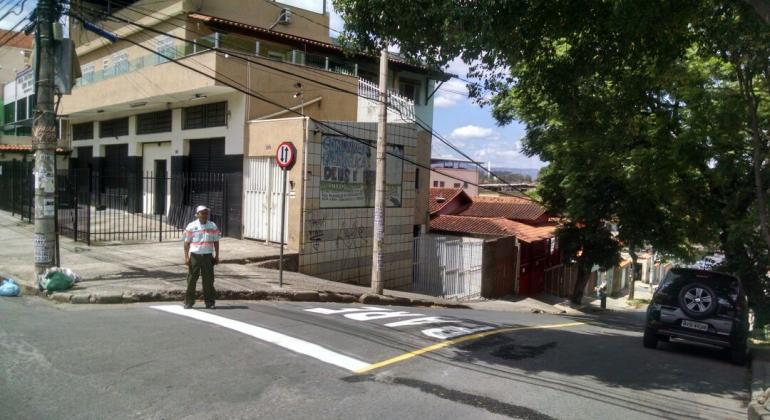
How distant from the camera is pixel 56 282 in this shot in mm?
9719

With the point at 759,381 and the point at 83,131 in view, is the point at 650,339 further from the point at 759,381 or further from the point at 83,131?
the point at 83,131

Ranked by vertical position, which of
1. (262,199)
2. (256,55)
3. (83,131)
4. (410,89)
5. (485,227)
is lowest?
(485,227)

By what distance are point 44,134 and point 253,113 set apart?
794cm

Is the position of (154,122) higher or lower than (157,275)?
higher

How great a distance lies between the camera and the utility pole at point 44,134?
1002 cm

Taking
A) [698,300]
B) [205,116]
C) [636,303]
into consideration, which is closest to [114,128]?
[205,116]

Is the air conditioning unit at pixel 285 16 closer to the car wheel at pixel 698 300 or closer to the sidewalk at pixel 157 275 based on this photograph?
the sidewalk at pixel 157 275

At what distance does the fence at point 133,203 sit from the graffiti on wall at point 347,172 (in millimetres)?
3803

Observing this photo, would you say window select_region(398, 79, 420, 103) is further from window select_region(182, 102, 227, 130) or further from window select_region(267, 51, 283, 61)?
window select_region(182, 102, 227, 130)

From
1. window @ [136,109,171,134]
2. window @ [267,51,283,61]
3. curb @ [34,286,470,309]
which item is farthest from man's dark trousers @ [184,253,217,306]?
window @ [136,109,171,134]

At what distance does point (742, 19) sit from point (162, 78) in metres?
16.0

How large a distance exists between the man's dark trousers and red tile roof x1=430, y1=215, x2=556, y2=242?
18365 millimetres

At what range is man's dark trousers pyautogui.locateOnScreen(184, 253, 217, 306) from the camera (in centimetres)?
928

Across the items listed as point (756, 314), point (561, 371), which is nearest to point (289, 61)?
point (561, 371)
